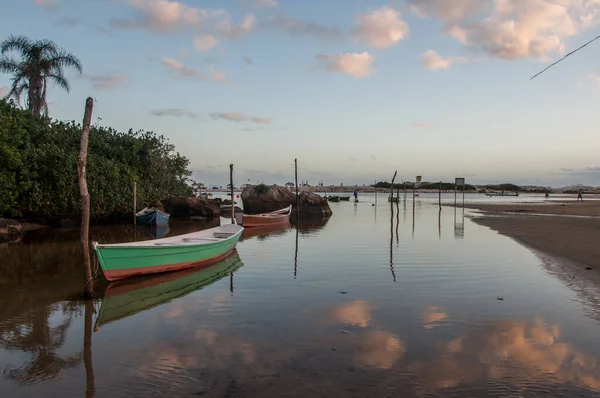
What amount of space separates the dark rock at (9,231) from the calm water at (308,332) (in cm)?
759

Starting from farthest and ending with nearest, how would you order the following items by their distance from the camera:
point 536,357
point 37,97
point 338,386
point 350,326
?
1. point 37,97
2. point 350,326
3. point 536,357
4. point 338,386

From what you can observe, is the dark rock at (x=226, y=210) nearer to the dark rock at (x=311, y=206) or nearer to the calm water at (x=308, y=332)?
the dark rock at (x=311, y=206)

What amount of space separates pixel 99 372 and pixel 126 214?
29225 millimetres

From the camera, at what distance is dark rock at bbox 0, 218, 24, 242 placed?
21094mm

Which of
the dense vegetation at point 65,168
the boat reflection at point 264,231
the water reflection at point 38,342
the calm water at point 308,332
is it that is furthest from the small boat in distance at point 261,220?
the water reflection at point 38,342

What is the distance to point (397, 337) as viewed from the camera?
25.2 ft

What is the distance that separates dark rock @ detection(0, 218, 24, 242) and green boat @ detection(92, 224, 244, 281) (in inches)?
417

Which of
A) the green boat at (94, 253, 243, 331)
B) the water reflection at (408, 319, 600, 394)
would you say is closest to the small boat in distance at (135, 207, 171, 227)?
the green boat at (94, 253, 243, 331)

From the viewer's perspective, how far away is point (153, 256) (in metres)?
12.8

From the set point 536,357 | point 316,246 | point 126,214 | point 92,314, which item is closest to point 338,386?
point 536,357

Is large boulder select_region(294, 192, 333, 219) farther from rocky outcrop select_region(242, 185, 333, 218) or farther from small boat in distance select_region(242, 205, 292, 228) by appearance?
small boat in distance select_region(242, 205, 292, 228)

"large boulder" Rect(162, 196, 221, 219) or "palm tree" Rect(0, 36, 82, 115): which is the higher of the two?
"palm tree" Rect(0, 36, 82, 115)

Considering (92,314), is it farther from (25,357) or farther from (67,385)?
(67,385)

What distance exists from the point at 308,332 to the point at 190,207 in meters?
33.7
